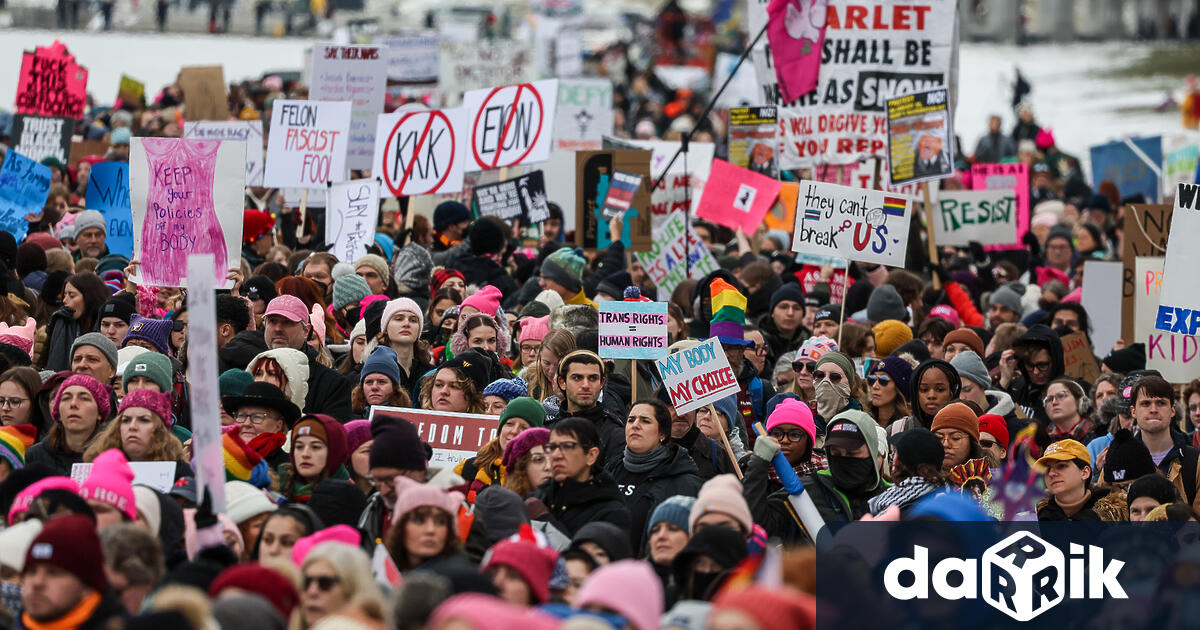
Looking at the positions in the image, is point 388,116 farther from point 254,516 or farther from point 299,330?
point 254,516

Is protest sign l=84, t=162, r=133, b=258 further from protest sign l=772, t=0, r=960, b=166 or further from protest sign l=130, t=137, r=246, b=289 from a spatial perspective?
protest sign l=772, t=0, r=960, b=166

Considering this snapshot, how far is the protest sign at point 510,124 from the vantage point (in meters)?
13.4

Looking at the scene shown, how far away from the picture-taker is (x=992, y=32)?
196 ft

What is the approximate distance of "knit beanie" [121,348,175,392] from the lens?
7062 millimetres

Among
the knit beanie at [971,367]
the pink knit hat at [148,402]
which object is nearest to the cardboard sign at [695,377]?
the knit beanie at [971,367]

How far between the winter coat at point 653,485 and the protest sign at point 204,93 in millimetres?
11523

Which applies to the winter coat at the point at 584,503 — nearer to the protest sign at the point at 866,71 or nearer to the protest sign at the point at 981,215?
the protest sign at the point at 866,71

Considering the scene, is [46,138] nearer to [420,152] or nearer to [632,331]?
[420,152]

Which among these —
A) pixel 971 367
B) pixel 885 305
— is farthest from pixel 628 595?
pixel 885 305

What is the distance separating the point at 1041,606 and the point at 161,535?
2.86 meters

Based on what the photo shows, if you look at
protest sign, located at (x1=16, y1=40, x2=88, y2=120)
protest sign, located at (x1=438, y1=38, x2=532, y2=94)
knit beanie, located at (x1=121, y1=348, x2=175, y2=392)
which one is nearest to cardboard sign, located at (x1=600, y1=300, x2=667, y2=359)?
knit beanie, located at (x1=121, y1=348, x2=175, y2=392)

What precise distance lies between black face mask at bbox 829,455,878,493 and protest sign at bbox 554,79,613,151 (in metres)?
13.9

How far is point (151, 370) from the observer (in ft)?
23.2

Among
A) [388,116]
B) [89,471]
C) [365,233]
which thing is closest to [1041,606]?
[89,471]
